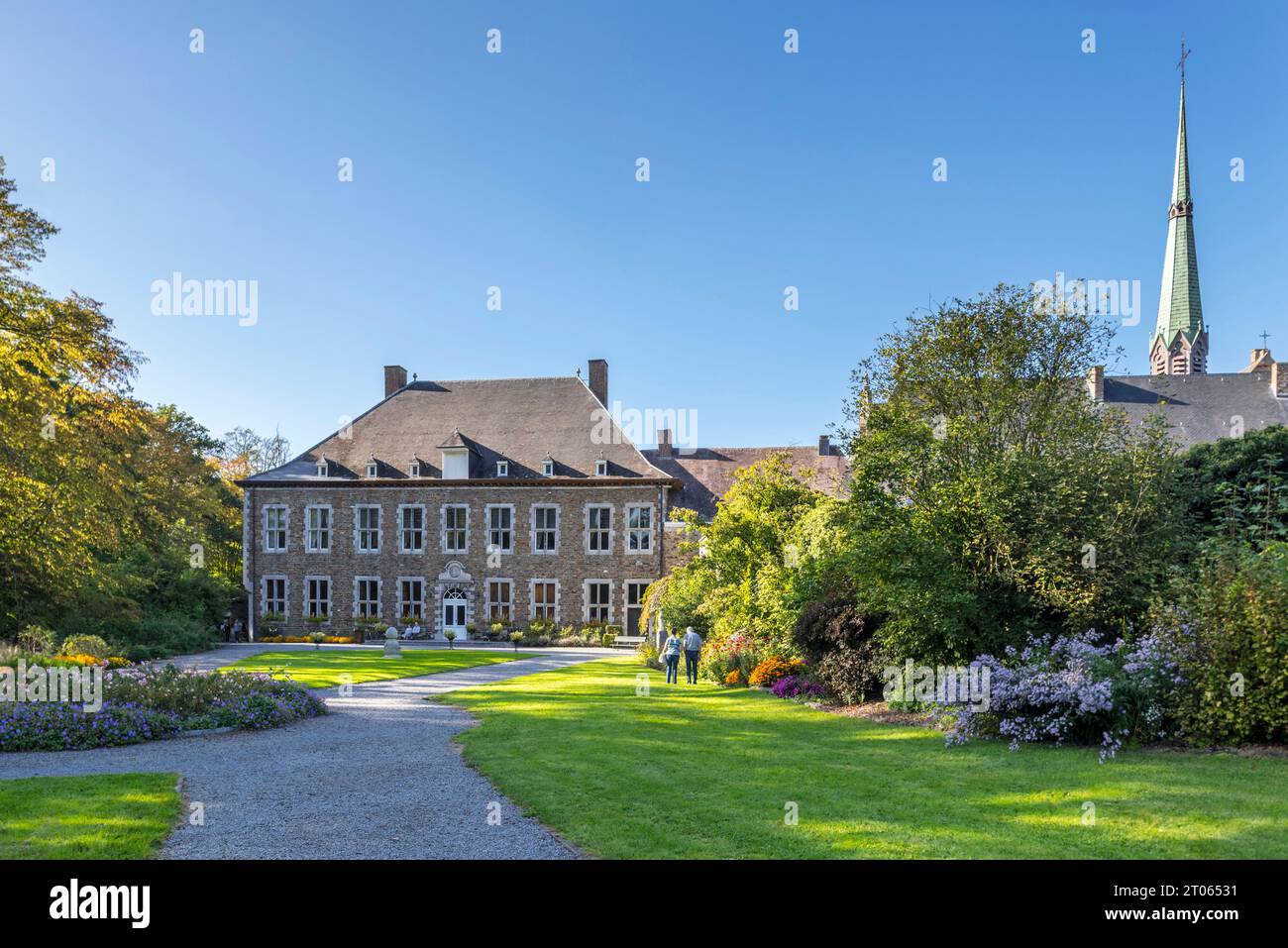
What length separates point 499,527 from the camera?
131 ft

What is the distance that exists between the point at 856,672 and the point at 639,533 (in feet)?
78.8

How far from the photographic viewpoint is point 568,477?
3881 cm

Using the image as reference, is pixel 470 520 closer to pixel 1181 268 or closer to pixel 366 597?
pixel 366 597

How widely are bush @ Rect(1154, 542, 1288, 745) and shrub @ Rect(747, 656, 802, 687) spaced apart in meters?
8.54

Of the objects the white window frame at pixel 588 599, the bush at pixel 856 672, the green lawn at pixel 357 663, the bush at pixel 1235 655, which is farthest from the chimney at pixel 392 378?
the bush at pixel 1235 655

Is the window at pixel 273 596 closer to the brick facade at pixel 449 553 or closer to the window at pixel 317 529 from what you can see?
the brick facade at pixel 449 553

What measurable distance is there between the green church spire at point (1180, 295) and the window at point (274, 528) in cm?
5371

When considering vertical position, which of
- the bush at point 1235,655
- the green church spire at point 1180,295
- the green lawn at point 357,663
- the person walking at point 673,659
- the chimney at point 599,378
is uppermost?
the green church spire at point 1180,295

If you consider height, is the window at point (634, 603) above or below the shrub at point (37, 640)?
below

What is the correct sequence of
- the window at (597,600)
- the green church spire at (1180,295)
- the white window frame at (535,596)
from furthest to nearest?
the green church spire at (1180,295), the white window frame at (535,596), the window at (597,600)

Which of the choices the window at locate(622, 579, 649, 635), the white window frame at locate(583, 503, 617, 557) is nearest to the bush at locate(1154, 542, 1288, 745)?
the window at locate(622, 579, 649, 635)

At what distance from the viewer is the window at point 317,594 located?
135ft
